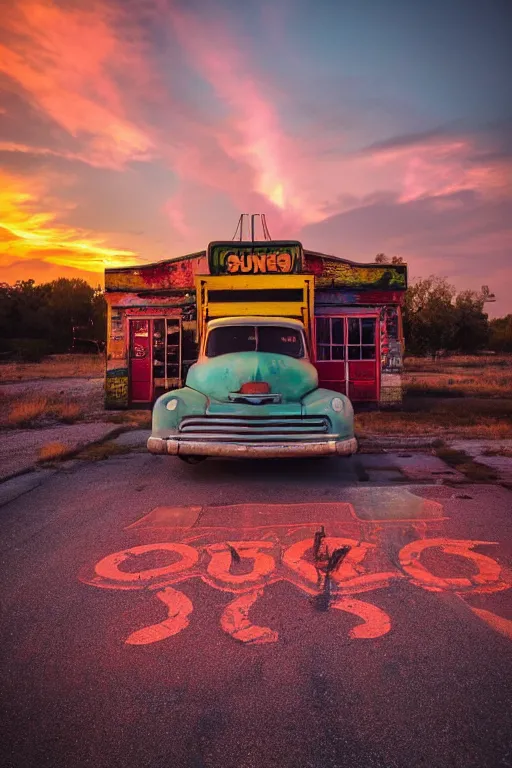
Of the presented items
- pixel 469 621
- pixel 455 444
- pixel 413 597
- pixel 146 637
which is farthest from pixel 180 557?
pixel 455 444

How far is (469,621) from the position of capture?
2.82m

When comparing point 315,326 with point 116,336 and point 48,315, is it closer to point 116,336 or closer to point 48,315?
point 116,336

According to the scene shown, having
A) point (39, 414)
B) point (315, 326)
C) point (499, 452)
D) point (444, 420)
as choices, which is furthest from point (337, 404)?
point (39, 414)

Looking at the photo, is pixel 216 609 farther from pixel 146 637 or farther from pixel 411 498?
pixel 411 498

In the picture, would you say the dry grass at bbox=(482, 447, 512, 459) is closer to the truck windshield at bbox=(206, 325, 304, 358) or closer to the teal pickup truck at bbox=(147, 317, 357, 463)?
the teal pickup truck at bbox=(147, 317, 357, 463)

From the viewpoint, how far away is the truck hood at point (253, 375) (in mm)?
6461

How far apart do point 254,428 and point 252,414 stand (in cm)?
18

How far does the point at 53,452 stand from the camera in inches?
302

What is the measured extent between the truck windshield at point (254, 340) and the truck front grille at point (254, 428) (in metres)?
1.64

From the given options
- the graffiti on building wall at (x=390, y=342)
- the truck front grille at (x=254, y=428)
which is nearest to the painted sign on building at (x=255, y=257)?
the graffiti on building wall at (x=390, y=342)

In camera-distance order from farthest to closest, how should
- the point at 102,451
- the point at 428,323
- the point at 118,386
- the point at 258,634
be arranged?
the point at 428,323, the point at 118,386, the point at 102,451, the point at 258,634

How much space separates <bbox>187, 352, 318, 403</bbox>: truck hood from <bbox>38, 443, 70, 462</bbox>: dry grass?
223 cm

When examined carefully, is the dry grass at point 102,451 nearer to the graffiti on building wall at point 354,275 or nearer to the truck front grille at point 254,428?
the truck front grille at point 254,428

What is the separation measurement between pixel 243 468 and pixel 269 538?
2758 mm
